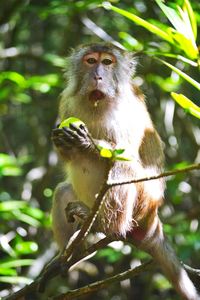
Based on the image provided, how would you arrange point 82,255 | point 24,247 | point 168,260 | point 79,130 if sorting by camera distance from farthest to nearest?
point 24,247
point 168,260
point 82,255
point 79,130

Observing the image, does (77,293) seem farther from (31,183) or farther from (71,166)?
(31,183)

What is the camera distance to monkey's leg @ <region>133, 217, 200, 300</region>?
3.39 meters

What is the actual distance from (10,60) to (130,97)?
258 cm

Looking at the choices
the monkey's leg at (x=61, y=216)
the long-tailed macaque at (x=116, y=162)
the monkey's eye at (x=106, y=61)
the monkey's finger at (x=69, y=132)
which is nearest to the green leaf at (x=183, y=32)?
the monkey's finger at (x=69, y=132)

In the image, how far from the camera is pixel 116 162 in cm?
373

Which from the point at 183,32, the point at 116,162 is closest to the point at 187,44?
the point at 183,32

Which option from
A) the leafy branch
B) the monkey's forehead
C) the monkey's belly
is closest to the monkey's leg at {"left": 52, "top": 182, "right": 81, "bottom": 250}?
the monkey's belly

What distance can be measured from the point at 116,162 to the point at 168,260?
0.71 metres

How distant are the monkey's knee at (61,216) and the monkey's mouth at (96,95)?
71 cm

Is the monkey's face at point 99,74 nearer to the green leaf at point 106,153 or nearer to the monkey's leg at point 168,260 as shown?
the monkey's leg at point 168,260

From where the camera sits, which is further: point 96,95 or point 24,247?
point 96,95

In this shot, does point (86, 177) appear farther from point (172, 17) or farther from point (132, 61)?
point (172, 17)

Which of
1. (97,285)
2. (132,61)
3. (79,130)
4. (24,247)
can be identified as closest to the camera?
(97,285)

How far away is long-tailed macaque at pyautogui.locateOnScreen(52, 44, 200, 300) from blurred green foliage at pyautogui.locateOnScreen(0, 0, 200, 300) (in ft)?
0.91
